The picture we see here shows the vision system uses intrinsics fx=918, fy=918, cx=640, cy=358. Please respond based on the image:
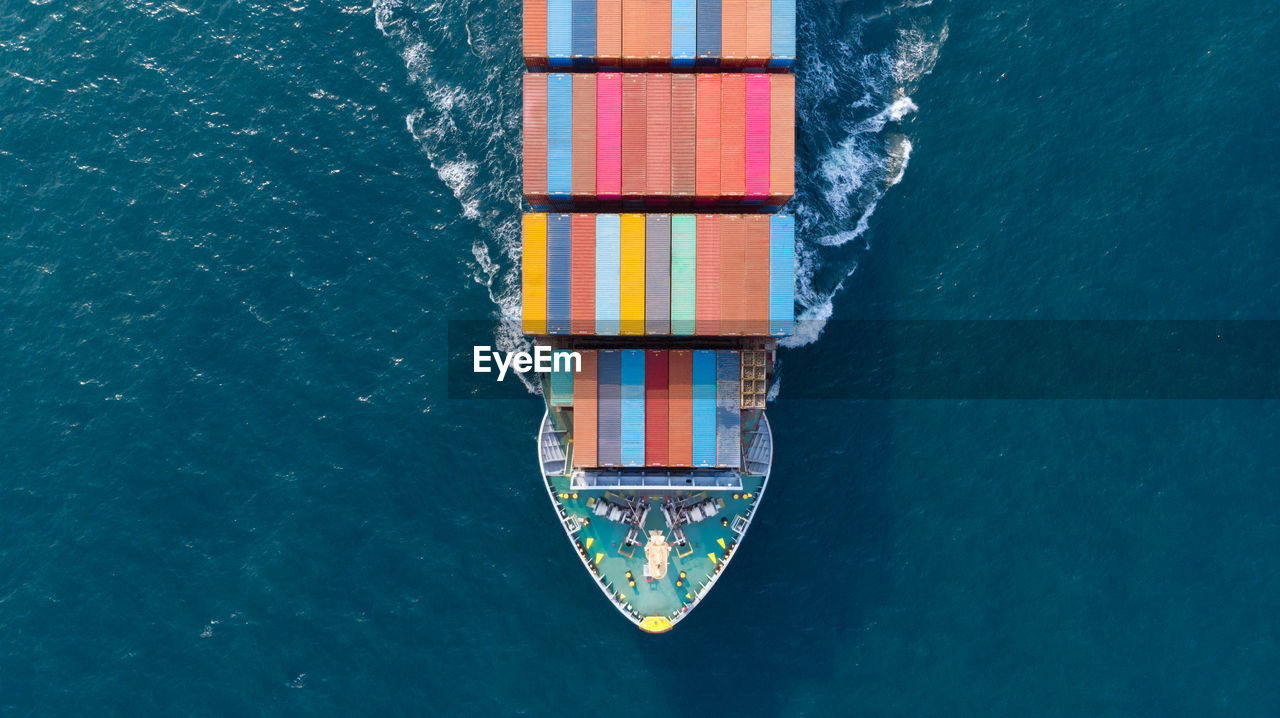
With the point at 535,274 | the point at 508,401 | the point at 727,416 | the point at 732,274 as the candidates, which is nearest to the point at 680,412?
the point at 727,416

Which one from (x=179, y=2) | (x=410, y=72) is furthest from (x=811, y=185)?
(x=179, y=2)

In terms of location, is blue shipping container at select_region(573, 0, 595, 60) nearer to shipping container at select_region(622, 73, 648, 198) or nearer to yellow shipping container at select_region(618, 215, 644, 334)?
shipping container at select_region(622, 73, 648, 198)

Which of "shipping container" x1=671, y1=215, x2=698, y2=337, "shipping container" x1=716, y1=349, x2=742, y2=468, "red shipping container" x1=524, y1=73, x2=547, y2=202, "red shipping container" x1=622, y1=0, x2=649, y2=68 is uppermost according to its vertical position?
"red shipping container" x1=622, y1=0, x2=649, y2=68

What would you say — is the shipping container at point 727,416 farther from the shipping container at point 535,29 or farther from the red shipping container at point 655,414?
the shipping container at point 535,29

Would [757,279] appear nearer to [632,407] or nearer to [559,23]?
[632,407]

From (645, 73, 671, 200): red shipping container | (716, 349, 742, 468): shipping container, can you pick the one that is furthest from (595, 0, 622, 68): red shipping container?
(716, 349, 742, 468): shipping container

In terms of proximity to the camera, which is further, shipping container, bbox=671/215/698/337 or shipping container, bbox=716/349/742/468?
shipping container, bbox=716/349/742/468
